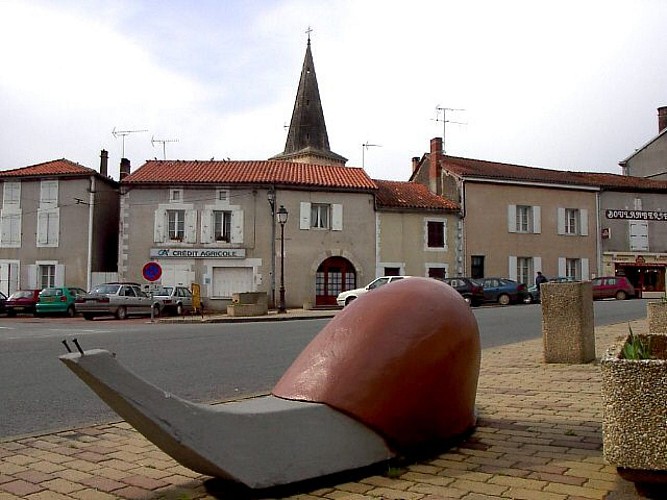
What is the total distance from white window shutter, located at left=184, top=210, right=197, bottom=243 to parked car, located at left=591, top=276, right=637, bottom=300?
762 inches

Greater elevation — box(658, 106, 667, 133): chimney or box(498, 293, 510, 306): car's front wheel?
box(658, 106, 667, 133): chimney

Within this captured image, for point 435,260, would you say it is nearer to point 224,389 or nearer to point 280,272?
point 280,272

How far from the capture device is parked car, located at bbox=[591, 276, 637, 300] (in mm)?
30672

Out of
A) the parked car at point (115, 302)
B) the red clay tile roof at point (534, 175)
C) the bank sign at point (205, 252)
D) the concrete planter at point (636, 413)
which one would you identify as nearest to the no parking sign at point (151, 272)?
the parked car at point (115, 302)

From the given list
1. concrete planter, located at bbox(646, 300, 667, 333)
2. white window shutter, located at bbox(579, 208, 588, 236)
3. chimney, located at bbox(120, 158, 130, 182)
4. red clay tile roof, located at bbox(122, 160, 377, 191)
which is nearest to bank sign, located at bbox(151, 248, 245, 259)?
red clay tile roof, located at bbox(122, 160, 377, 191)

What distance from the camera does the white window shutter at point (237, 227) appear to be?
30.7 metres

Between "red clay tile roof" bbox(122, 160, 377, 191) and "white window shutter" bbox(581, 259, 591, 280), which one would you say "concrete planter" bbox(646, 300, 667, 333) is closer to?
"red clay tile roof" bbox(122, 160, 377, 191)

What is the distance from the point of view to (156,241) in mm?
30438

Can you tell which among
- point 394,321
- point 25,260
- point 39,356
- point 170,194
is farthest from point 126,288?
point 394,321

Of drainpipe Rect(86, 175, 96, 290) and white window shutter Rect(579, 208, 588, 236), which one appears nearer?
drainpipe Rect(86, 175, 96, 290)

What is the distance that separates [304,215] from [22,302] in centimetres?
1312

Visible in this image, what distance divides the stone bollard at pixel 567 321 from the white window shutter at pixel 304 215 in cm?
2290

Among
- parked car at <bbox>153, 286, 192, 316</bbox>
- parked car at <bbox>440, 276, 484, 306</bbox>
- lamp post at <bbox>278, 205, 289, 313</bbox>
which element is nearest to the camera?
lamp post at <bbox>278, 205, 289, 313</bbox>

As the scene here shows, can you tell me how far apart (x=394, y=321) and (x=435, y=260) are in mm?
28993
